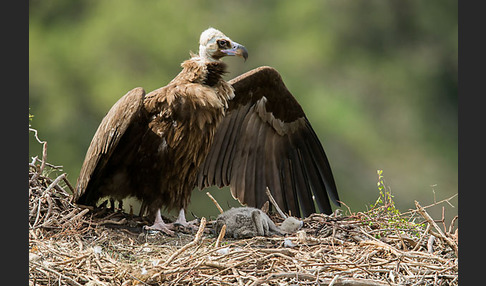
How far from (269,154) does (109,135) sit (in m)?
1.55

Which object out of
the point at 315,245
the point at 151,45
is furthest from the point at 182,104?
the point at 151,45

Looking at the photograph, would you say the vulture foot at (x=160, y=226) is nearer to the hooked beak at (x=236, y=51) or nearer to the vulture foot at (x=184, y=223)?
→ the vulture foot at (x=184, y=223)

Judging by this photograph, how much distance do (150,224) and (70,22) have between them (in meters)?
7.59

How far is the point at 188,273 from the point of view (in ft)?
10.9

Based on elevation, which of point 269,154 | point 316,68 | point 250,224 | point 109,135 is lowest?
point 250,224

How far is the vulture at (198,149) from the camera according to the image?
455cm

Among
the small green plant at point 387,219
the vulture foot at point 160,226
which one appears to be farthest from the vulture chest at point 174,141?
the small green plant at point 387,219

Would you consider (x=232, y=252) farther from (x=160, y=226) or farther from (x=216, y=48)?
(x=216, y=48)

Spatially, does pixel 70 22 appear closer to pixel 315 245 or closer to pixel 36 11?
pixel 36 11

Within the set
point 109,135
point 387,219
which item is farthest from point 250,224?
point 109,135

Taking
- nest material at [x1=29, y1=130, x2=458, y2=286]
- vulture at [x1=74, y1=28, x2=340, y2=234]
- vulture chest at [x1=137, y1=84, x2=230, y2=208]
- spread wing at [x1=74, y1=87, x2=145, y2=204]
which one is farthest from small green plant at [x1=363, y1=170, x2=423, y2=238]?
spread wing at [x1=74, y1=87, x2=145, y2=204]

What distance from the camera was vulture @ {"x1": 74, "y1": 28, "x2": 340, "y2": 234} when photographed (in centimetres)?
455

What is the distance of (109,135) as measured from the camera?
4457mm

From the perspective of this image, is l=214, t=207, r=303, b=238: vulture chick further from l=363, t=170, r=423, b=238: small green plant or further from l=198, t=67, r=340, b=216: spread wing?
Answer: l=198, t=67, r=340, b=216: spread wing
